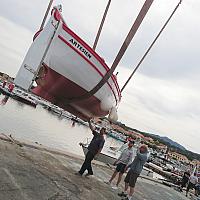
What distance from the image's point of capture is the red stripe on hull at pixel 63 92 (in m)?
11.7

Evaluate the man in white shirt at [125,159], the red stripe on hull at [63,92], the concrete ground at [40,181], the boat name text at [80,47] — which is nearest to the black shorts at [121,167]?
the man in white shirt at [125,159]

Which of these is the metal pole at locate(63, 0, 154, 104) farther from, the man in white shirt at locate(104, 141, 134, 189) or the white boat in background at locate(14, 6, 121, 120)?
the man in white shirt at locate(104, 141, 134, 189)

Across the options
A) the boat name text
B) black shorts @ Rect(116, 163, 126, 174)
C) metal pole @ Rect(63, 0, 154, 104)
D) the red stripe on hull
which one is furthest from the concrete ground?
the boat name text

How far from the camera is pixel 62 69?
1144cm

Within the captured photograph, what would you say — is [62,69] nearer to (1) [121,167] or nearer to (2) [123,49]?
(2) [123,49]

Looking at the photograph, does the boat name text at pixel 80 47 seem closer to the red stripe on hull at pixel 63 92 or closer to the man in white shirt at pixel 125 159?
the red stripe on hull at pixel 63 92

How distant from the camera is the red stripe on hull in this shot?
459 inches

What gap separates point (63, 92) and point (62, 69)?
1202 mm

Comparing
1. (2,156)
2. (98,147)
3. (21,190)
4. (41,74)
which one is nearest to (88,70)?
(41,74)

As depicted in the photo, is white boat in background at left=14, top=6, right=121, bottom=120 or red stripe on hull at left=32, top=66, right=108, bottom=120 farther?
red stripe on hull at left=32, top=66, right=108, bottom=120

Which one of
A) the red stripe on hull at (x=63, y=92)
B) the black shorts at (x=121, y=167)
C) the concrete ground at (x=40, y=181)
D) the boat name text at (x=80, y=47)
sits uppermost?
the boat name text at (x=80, y=47)

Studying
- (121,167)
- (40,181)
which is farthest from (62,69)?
(40,181)

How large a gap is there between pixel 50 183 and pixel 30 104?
70.1m

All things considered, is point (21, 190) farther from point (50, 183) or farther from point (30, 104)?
point (30, 104)
